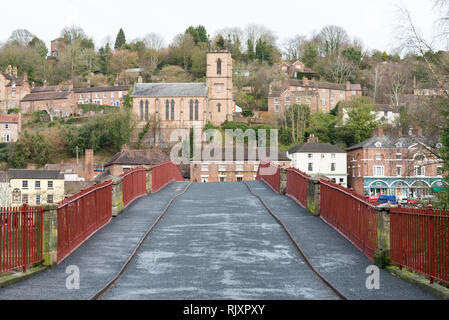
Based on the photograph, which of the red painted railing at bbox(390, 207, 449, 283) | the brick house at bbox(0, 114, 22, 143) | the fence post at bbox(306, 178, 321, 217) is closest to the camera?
the red painted railing at bbox(390, 207, 449, 283)

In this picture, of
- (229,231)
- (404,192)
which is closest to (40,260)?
(229,231)

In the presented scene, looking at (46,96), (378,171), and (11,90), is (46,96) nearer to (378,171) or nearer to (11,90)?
(11,90)

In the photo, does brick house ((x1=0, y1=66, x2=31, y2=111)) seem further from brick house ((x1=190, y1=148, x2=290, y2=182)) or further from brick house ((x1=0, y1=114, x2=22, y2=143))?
brick house ((x1=190, y1=148, x2=290, y2=182))

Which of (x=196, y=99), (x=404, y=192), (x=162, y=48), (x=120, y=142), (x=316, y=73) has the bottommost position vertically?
(x=404, y=192)

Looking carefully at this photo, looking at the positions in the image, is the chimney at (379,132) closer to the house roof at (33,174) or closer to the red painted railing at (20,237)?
the house roof at (33,174)

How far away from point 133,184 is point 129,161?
49.5 meters

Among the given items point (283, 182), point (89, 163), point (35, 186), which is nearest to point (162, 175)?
point (283, 182)

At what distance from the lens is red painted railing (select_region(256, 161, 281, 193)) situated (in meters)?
29.4

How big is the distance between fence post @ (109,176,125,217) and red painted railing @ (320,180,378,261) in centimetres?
727

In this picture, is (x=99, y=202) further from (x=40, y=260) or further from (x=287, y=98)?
(x=287, y=98)

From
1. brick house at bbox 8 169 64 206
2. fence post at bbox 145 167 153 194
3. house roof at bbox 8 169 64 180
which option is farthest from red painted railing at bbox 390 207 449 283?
house roof at bbox 8 169 64 180

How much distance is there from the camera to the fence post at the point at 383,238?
13.1m
